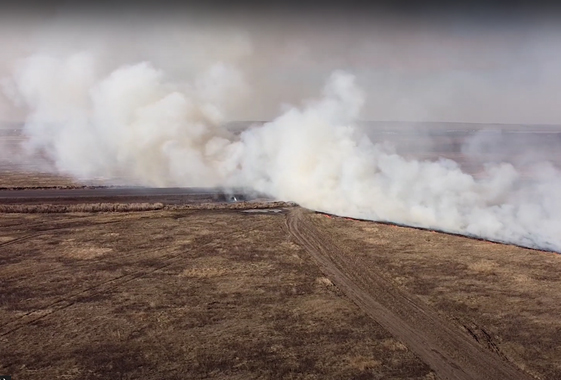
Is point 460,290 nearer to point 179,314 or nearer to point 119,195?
point 179,314

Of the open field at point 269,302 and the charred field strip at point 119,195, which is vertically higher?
the charred field strip at point 119,195

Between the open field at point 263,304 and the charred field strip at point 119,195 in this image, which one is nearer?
the open field at point 263,304

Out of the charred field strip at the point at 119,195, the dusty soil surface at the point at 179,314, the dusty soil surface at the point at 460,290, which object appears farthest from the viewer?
the charred field strip at the point at 119,195

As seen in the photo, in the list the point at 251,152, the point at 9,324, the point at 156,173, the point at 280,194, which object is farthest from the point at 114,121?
the point at 9,324

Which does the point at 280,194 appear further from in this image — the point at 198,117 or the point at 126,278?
the point at 126,278

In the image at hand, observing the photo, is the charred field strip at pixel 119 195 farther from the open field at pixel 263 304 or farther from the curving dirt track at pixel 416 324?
the curving dirt track at pixel 416 324

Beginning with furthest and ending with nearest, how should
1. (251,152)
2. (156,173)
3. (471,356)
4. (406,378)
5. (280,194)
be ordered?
1. (156,173)
2. (251,152)
3. (280,194)
4. (471,356)
5. (406,378)

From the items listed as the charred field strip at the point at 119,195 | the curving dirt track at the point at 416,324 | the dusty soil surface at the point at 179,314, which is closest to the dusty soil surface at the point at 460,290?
the curving dirt track at the point at 416,324
